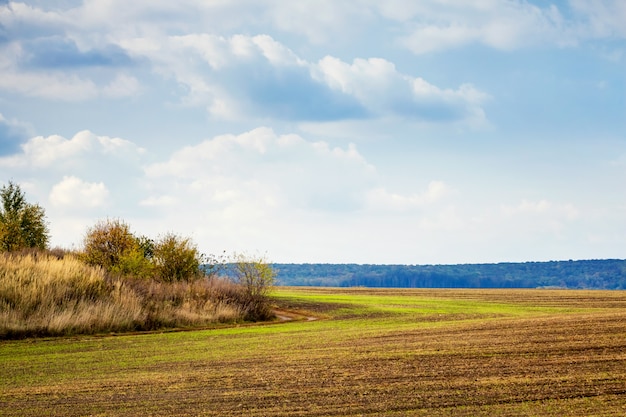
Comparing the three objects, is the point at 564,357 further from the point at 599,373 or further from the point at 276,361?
the point at 276,361

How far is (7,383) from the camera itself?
15633mm

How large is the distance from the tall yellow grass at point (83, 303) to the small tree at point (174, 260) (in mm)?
7795

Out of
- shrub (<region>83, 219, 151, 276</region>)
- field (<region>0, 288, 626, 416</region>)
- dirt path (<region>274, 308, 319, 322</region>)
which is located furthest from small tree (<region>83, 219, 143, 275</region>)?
field (<region>0, 288, 626, 416</region>)

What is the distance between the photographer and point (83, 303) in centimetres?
3162

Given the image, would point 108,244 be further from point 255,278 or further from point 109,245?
point 255,278

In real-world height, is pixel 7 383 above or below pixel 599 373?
below

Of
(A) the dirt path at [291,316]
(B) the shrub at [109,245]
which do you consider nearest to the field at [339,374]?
(A) the dirt path at [291,316]

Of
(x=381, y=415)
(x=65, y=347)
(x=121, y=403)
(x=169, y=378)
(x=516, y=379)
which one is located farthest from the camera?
(x=65, y=347)

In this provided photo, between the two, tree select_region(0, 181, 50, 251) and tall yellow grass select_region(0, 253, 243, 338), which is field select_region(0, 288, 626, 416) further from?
tree select_region(0, 181, 50, 251)

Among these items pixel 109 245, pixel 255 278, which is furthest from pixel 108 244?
pixel 255 278

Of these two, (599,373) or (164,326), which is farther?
(164,326)

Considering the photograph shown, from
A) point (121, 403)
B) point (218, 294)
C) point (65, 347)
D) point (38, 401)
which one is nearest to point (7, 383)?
point (38, 401)

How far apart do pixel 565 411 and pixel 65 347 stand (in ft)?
58.5

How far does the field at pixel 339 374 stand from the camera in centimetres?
1189
